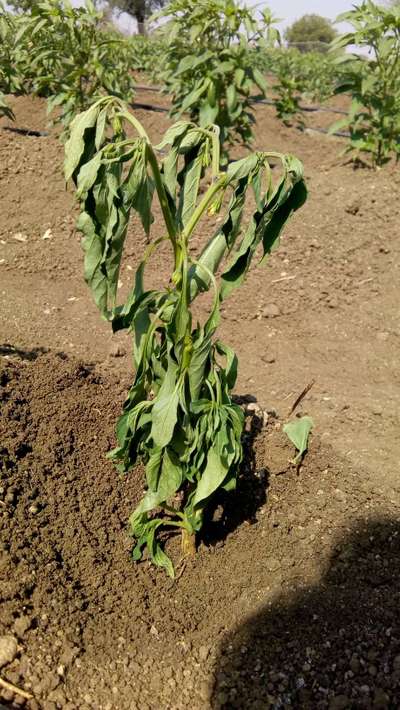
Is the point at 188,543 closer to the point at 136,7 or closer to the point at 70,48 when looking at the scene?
the point at 70,48

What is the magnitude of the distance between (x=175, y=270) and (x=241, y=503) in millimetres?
1143

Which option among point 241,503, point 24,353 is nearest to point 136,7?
point 24,353

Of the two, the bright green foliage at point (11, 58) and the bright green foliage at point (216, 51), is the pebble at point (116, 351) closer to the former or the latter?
the bright green foliage at point (216, 51)

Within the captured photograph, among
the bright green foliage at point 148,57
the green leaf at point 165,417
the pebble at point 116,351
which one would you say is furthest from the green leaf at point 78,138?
the bright green foliage at point 148,57

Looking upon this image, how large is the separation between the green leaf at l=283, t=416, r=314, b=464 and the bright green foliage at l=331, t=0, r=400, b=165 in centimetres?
461

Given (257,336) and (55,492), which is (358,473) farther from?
(257,336)

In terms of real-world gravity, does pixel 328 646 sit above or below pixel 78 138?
below

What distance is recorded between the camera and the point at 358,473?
2893 millimetres

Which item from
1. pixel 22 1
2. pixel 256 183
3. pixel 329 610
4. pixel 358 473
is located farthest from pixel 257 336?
pixel 22 1

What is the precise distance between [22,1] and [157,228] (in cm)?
424

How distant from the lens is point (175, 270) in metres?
1.97

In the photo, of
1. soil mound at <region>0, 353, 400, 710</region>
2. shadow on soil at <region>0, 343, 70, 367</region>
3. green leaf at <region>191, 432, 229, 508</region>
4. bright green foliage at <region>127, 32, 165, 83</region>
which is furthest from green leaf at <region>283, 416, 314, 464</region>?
bright green foliage at <region>127, 32, 165, 83</region>

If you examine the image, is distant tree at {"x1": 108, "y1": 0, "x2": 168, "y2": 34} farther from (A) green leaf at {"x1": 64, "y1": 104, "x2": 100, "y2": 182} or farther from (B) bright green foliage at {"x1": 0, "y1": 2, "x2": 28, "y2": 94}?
(A) green leaf at {"x1": 64, "y1": 104, "x2": 100, "y2": 182}

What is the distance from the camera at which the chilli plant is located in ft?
5.73
